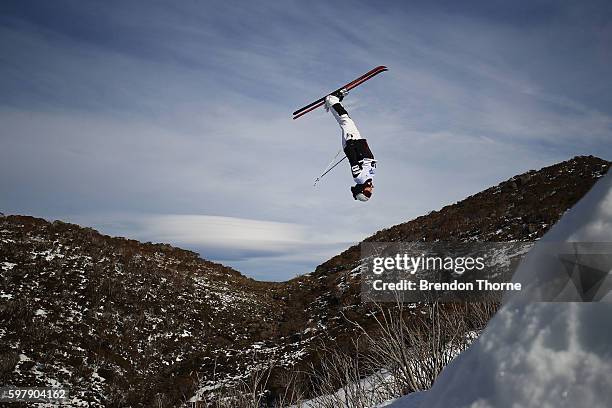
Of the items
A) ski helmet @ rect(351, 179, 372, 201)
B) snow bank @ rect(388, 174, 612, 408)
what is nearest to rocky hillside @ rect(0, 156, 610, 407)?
ski helmet @ rect(351, 179, 372, 201)

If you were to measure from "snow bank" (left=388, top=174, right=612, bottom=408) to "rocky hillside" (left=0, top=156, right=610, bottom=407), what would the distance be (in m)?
8.82

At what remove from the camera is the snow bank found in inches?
39.0

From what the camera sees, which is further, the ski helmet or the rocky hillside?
the rocky hillside

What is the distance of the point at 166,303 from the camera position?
1830cm

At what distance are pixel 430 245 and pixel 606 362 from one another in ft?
66.5

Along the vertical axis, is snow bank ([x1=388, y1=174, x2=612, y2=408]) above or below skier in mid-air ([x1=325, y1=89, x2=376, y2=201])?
below

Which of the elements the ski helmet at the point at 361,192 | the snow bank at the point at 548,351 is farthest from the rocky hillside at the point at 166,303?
the snow bank at the point at 548,351

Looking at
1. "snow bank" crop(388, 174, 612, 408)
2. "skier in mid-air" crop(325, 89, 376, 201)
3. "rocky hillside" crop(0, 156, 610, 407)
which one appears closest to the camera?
"snow bank" crop(388, 174, 612, 408)

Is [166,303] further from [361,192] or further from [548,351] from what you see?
[548,351]

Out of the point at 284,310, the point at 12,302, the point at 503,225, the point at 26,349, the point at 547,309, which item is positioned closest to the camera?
the point at 547,309

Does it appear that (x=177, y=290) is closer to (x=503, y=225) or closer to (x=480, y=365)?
(x=503, y=225)

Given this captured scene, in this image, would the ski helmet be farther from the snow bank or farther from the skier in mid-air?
the snow bank

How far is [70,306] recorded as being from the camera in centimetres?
1560

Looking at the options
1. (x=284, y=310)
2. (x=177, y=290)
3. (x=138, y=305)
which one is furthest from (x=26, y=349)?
(x=284, y=310)
